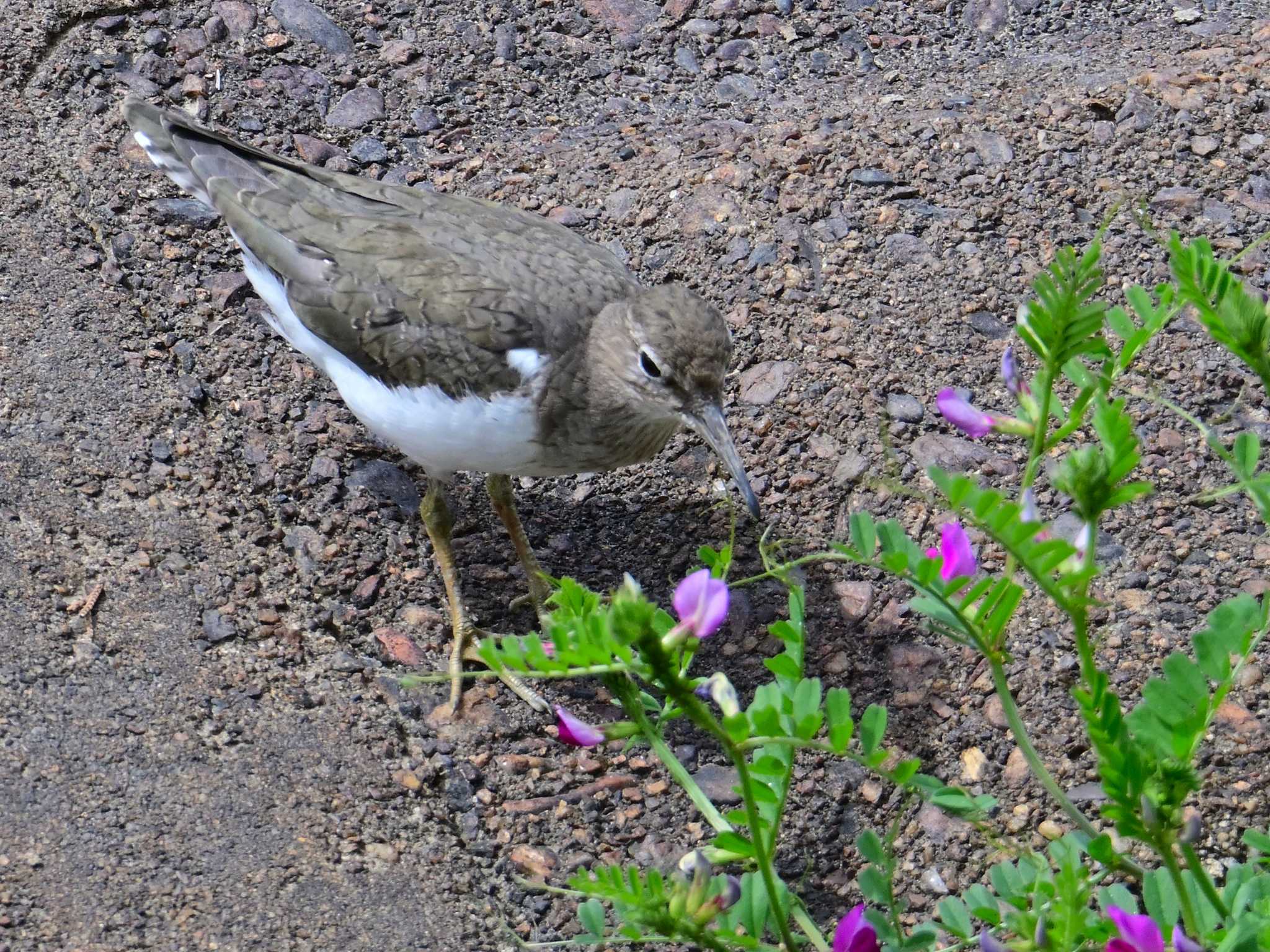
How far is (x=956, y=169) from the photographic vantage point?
5.08 m

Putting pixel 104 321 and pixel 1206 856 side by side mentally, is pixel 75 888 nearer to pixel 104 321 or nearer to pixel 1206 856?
pixel 104 321

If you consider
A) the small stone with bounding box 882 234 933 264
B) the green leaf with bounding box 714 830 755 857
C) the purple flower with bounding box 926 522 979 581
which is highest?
the purple flower with bounding box 926 522 979 581

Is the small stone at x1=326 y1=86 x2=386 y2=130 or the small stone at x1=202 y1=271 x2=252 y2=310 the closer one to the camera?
the small stone at x1=202 y1=271 x2=252 y2=310

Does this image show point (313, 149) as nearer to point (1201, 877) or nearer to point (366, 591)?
point (366, 591)

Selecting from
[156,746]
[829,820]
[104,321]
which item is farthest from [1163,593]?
[104,321]

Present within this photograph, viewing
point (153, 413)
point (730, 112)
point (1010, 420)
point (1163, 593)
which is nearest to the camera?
point (1010, 420)

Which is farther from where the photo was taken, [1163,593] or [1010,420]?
[1163,593]

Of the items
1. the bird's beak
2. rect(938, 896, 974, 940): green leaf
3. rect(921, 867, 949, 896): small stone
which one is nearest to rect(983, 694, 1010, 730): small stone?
rect(921, 867, 949, 896): small stone

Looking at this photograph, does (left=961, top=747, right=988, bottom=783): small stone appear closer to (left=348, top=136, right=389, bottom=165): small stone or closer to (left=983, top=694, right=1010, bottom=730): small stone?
(left=983, top=694, right=1010, bottom=730): small stone

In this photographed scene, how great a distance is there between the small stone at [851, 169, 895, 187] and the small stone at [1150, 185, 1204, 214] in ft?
2.92

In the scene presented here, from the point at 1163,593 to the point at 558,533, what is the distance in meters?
1.80

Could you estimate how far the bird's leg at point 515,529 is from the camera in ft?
14.1

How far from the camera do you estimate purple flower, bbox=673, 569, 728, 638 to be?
80.1 inches

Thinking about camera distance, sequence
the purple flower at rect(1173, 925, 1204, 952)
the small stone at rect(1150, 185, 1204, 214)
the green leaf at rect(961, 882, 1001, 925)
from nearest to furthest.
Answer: the purple flower at rect(1173, 925, 1204, 952)
the green leaf at rect(961, 882, 1001, 925)
the small stone at rect(1150, 185, 1204, 214)
